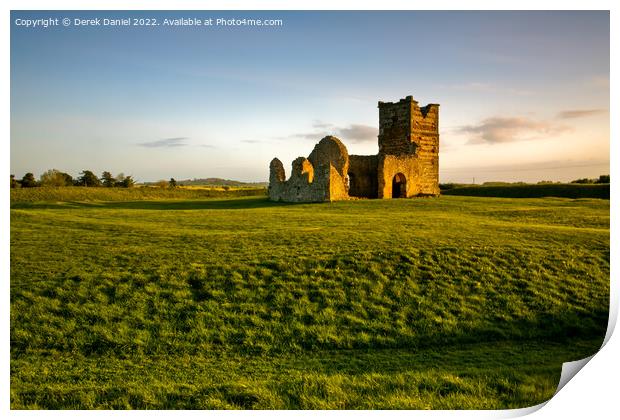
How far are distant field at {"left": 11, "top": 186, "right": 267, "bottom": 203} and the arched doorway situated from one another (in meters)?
15.3

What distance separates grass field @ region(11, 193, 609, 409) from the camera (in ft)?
28.3

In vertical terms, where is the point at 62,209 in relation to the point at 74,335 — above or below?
above

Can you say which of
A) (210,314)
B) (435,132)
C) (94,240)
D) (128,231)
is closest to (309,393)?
(210,314)

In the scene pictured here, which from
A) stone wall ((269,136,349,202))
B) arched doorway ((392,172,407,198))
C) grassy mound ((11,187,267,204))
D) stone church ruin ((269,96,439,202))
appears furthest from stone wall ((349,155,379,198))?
grassy mound ((11,187,267,204))

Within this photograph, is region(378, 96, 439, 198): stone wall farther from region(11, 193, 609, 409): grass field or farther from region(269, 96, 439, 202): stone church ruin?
region(11, 193, 609, 409): grass field

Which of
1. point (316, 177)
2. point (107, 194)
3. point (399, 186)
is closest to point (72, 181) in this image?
point (107, 194)

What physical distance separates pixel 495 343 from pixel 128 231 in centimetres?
1419

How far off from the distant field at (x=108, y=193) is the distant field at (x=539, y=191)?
22.2 metres

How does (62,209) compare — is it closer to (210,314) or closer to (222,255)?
(222,255)

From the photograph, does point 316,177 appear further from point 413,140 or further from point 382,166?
point 413,140

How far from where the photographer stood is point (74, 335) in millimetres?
10484

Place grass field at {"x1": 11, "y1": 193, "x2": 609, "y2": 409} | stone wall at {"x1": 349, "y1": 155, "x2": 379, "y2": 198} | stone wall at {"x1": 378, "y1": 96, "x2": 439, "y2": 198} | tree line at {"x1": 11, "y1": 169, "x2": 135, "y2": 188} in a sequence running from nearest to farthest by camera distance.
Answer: grass field at {"x1": 11, "y1": 193, "x2": 609, "y2": 409}, tree line at {"x1": 11, "y1": 169, "x2": 135, "y2": 188}, stone wall at {"x1": 349, "y1": 155, "x2": 379, "y2": 198}, stone wall at {"x1": 378, "y1": 96, "x2": 439, "y2": 198}

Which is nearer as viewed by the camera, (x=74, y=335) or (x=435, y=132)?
(x=74, y=335)

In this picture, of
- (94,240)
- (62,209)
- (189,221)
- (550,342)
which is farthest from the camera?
(62,209)
